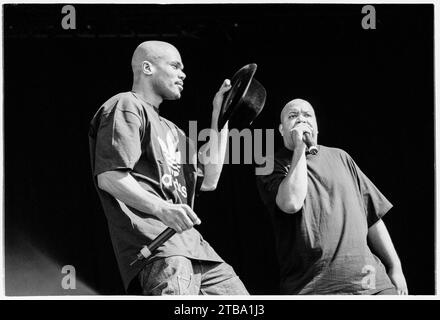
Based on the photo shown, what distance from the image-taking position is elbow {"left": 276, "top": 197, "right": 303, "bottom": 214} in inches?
312

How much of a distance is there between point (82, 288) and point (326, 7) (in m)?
1.97

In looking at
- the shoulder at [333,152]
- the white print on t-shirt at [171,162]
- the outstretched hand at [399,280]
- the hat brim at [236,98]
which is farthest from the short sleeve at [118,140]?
the outstretched hand at [399,280]

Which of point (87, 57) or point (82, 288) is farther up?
point (87, 57)

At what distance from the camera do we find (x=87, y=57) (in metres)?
8.20

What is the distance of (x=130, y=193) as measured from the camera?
297 inches

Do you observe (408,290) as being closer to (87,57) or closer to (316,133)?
(316,133)

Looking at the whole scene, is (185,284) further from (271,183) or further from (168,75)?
(168,75)

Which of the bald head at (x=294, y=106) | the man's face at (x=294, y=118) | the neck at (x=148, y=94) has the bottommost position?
the man's face at (x=294, y=118)

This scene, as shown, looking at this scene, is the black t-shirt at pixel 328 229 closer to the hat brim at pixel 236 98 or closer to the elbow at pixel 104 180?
the hat brim at pixel 236 98

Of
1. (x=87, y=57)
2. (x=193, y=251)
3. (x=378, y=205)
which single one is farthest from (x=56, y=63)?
(x=378, y=205)

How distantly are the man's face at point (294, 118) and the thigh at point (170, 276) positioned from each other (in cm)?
94

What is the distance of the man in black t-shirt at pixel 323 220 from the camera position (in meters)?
7.89

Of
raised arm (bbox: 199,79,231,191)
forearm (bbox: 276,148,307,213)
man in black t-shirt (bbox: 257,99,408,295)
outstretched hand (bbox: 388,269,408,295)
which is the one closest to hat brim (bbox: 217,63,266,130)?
raised arm (bbox: 199,79,231,191)

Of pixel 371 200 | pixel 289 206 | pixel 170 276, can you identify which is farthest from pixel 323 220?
pixel 170 276
